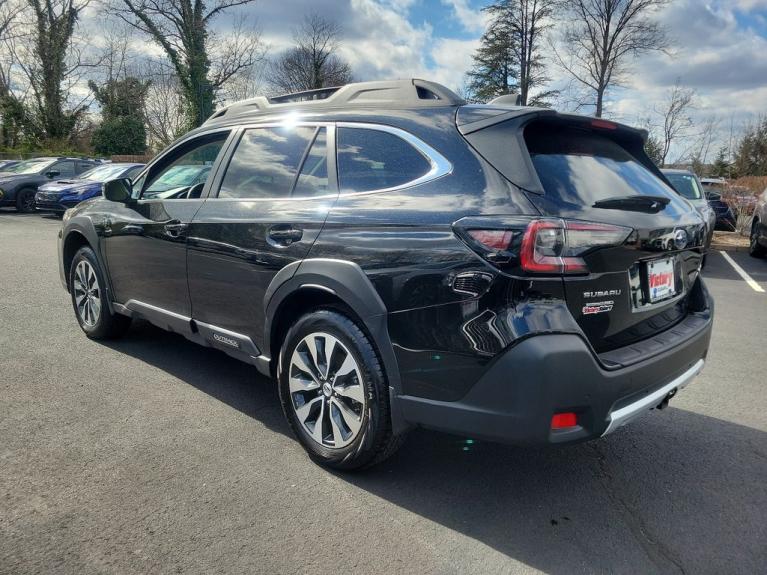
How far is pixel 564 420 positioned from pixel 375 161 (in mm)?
1487

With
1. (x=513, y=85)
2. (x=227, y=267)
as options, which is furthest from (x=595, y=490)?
(x=513, y=85)

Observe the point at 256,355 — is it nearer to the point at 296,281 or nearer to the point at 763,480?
the point at 296,281

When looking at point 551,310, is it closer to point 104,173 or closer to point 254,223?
point 254,223

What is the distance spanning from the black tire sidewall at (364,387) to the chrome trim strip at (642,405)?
0.97 m

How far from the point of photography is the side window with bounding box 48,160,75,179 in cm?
1775

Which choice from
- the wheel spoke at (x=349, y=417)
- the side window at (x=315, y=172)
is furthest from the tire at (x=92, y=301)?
the wheel spoke at (x=349, y=417)

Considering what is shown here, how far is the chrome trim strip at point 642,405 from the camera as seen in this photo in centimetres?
238

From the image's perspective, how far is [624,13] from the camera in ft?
87.5

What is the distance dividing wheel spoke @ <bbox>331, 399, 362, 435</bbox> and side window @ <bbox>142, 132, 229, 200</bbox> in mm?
1796

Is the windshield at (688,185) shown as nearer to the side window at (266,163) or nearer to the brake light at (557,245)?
the side window at (266,163)

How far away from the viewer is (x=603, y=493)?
112 inches

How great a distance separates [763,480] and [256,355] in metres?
2.77

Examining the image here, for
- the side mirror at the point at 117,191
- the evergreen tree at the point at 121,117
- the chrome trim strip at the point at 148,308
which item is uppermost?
the evergreen tree at the point at 121,117

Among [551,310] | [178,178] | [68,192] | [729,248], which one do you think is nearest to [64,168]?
[68,192]
